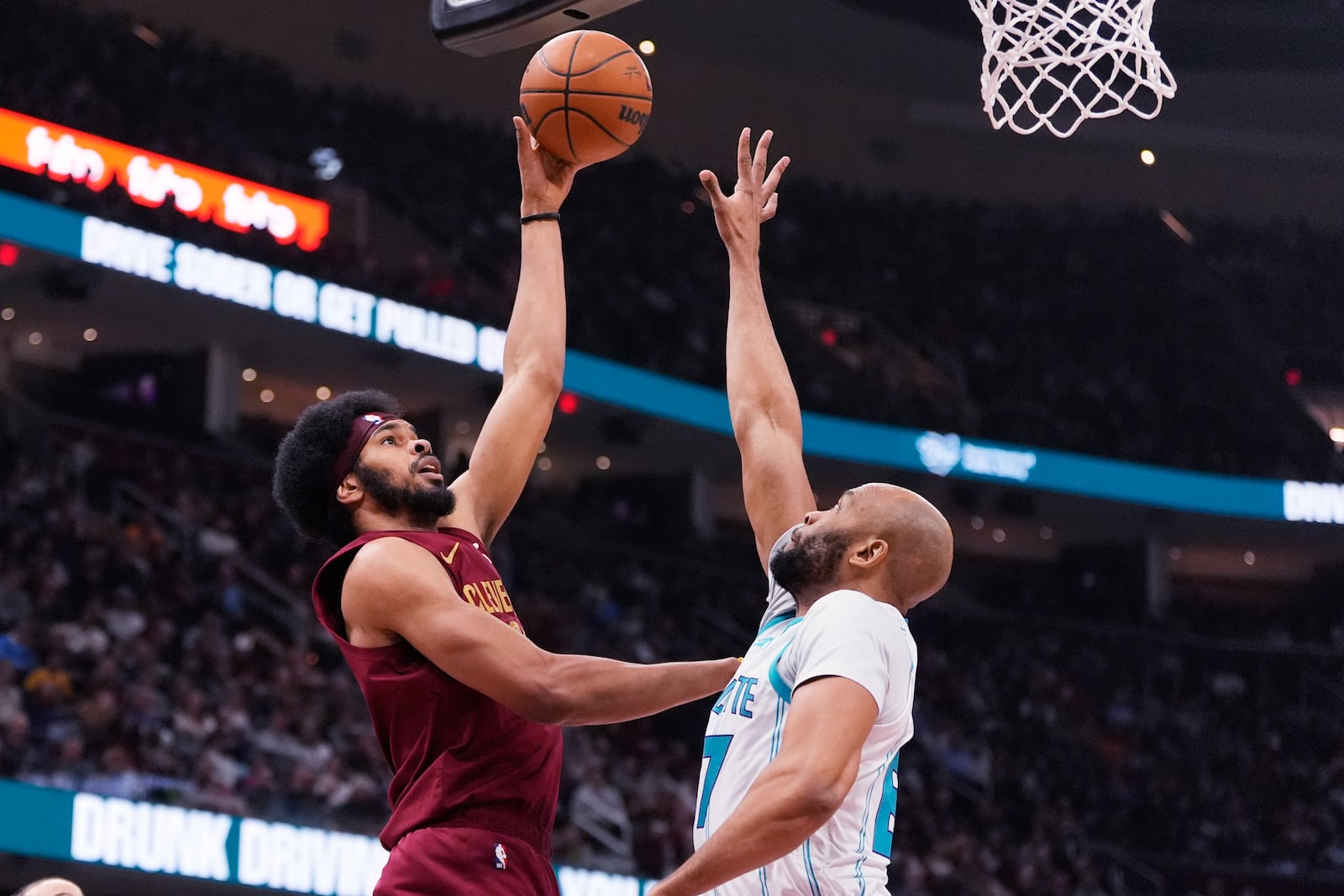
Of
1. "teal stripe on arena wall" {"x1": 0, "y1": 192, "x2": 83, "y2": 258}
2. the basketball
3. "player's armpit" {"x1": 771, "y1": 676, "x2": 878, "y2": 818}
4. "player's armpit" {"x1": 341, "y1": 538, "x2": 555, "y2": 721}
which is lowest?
"player's armpit" {"x1": 771, "y1": 676, "x2": 878, "y2": 818}

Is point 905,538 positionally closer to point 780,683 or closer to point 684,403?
point 780,683

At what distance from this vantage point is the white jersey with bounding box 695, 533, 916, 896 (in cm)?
272

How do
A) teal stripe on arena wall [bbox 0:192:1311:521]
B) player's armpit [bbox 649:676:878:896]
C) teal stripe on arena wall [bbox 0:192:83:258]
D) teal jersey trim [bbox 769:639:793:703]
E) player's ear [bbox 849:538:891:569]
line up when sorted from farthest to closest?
teal stripe on arena wall [bbox 0:192:1311:521] → teal stripe on arena wall [bbox 0:192:83:258] → player's ear [bbox 849:538:891:569] → teal jersey trim [bbox 769:639:793:703] → player's armpit [bbox 649:676:878:896]

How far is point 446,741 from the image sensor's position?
3.03 meters

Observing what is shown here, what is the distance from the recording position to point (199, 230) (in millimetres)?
13617

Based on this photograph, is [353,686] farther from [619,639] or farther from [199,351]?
[199,351]

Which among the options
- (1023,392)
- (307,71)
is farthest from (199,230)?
(1023,392)

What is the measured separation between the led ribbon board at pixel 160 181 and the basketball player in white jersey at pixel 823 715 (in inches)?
455

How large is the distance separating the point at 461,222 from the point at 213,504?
15.7 ft

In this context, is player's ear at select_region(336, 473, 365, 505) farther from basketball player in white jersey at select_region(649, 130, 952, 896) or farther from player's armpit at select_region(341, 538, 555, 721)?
basketball player in white jersey at select_region(649, 130, 952, 896)

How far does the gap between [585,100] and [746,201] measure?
49 cm

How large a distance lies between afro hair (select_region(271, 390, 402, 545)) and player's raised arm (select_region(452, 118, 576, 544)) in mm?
296

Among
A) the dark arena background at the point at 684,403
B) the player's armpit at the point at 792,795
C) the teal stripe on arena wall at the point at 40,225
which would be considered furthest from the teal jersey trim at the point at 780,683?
the teal stripe on arena wall at the point at 40,225

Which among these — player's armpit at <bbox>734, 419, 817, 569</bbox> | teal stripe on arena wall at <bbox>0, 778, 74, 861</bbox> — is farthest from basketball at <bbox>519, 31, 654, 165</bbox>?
teal stripe on arena wall at <bbox>0, 778, 74, 861</bbox>
